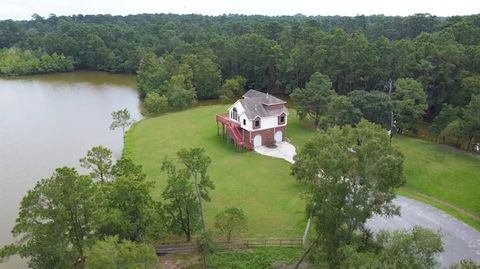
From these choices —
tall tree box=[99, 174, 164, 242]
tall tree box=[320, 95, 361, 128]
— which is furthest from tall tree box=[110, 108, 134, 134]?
tall tree box=[99, 174, 164, 242]

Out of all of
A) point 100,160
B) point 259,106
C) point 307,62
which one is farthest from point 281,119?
point 307,62

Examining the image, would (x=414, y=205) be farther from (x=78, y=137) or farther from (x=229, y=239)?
(x=78, y=137)

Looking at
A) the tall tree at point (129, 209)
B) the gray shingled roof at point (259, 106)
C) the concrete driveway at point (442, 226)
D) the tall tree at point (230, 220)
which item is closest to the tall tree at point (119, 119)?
the gray shingled roof at point (259, 106)

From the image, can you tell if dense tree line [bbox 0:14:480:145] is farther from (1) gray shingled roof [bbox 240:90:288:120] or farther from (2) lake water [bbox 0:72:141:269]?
(2) lake water [bbox 0:72:141:269]

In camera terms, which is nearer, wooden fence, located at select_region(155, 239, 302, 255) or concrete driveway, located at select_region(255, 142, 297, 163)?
wooden fence, located at select_region(155, 239, 302, 255)

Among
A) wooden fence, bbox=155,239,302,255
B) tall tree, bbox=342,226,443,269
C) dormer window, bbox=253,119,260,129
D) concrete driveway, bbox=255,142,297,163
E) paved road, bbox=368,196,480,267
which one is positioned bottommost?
wooden fence, bbox=155,239,302,255

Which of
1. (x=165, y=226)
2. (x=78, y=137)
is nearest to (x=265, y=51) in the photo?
(x=78, y=137)

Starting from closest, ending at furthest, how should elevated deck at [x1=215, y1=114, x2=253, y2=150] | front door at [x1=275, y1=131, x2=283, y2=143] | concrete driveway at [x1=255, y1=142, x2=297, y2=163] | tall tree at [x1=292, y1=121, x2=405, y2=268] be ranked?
tall tree at [x1=292, y1=121, x2=405, y2=268], concrete driveway at [x1=255, y1=142, x2=297, y2=163], elevated deck at [x1=215, y1=114, x2=253, y2=150], front door at [x1=275, y1=131, x2=283, y2=143]
